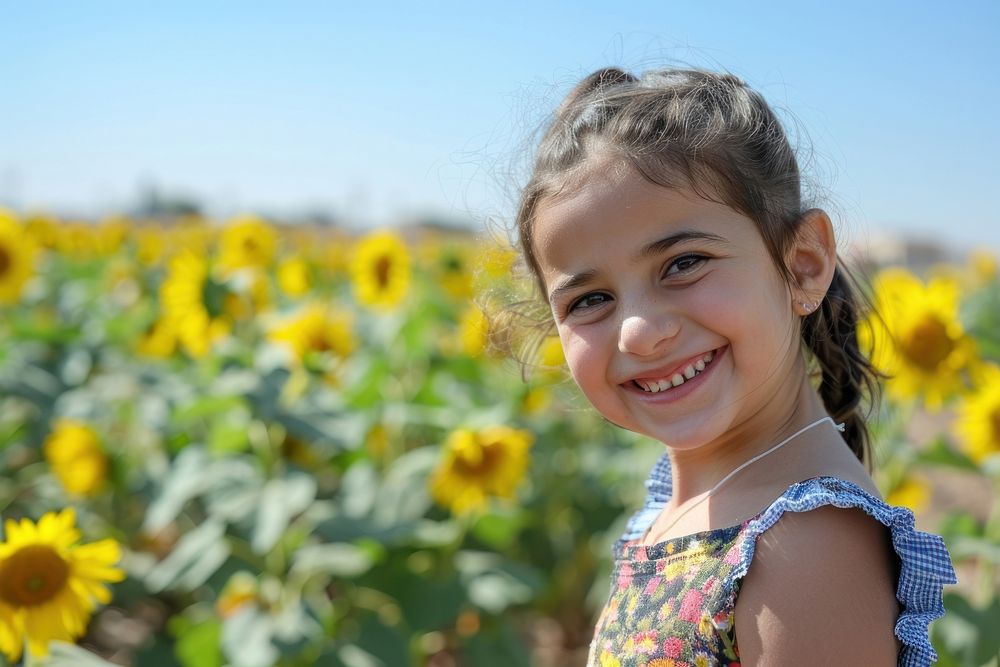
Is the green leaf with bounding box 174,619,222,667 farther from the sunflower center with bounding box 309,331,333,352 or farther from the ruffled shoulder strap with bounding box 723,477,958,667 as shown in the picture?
the ruffled shoulder strap with bounding box 723,477,958,667

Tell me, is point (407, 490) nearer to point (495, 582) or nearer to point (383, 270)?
point (495, 582)

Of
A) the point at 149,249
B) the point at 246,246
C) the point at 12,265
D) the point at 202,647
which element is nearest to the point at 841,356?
the point at 202,647

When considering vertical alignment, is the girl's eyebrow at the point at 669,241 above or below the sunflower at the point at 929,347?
below

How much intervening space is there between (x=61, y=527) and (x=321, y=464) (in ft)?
4.77

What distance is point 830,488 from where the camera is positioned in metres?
1.21

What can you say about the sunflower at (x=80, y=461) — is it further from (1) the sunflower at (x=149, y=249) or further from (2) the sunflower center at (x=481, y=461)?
(1) the sunflower at (x=149, y=249)

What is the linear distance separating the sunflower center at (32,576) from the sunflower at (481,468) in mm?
1201

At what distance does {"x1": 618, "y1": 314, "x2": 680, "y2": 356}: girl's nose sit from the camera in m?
1.28

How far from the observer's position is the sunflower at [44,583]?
208 centimetres

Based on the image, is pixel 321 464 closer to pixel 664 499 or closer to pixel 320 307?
pixel 320 307

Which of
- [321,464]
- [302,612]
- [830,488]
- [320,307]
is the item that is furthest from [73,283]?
[830,488]

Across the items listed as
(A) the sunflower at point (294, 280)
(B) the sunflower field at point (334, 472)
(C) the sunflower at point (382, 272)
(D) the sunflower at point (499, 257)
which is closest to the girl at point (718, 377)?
(D) the sunflower at point (499, 257)

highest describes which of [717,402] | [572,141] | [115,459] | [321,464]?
[572,141]

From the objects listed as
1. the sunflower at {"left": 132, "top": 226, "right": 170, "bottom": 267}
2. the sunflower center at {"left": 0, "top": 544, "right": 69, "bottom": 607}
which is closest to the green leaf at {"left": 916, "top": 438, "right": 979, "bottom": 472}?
the sunflower center at {"left": 0, "top": 544, "right": 69, "bottom": 607}
